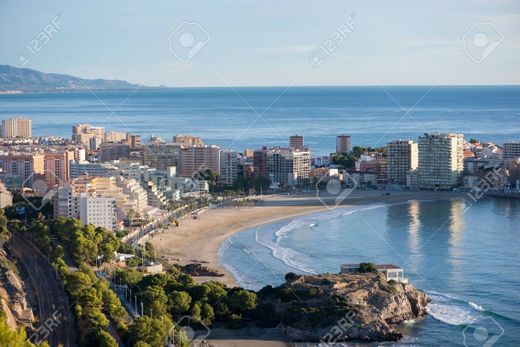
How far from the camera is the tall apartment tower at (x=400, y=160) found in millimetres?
27781

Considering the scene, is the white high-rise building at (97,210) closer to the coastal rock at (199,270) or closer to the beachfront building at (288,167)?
the coastal rock at (199,270)

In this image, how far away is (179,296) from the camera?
1138 centimetres

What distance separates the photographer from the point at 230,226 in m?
19.4

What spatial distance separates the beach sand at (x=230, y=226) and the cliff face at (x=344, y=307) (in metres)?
0.43

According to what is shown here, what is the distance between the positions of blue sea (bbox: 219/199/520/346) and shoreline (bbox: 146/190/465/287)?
0.28m

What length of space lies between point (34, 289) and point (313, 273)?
4.11 metres

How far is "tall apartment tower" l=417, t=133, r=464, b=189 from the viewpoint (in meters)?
26.6

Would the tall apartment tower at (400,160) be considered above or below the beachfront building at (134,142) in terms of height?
below

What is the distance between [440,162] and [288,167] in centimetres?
404

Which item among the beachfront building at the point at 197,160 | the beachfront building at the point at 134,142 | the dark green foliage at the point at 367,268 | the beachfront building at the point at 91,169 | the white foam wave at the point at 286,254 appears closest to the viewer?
the dark green foliage at the point at 367,268

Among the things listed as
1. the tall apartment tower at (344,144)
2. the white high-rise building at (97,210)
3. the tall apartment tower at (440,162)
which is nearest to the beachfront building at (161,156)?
the tall apartment tower at (344,144)

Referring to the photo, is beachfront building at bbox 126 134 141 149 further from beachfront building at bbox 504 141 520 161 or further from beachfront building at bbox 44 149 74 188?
beachfront building at bbox 504 141 520 161

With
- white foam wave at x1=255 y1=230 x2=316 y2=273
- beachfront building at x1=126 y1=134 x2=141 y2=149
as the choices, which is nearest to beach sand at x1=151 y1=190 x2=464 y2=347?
white foam wave at x1=255 y1=230 x2=316 y2=273

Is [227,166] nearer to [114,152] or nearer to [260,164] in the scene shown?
[260,164]
